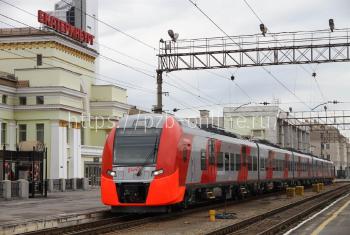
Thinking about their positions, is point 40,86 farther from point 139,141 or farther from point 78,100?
point 139,141

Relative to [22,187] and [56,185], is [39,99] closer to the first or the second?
[56,185]

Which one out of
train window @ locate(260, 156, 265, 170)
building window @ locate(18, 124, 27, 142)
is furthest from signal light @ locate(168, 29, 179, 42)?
building window @ locate(18, 124, 27, 142)

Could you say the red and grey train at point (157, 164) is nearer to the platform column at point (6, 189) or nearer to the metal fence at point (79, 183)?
A: the platform column at point (6, 189)

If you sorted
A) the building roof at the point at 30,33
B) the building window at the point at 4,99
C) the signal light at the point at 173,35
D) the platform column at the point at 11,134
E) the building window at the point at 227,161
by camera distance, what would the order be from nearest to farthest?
the building window at the point at 227,161 < the signal light at the point at 173,35 < the building window at the point at 4,99 < the platform column at the point at 11,134 < the building roof at the point at 30,33

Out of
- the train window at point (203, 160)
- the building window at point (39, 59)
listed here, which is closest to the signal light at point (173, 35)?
the train window at point (203, 160)

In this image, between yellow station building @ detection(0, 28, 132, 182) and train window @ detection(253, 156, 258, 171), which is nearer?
train window @ detection(253, 156, 258, 171)

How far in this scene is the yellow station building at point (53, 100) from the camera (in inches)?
1975

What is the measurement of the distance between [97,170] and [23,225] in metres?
41.2

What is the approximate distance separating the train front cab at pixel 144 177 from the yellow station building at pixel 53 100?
28.3 m

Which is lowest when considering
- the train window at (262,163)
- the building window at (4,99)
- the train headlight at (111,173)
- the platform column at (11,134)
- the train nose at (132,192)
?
the train nose at (132,192)

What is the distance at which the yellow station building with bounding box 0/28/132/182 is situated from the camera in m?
50.2

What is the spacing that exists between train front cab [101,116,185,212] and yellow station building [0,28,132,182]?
2827cm

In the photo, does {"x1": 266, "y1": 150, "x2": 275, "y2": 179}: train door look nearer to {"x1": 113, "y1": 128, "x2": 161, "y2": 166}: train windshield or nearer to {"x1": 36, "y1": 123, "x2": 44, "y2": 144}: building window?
{"x1": 113, "y1": 128, "x2": 161, "y2": 166}: train windshield

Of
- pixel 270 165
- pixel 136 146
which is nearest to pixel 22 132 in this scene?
pixel 270 165
